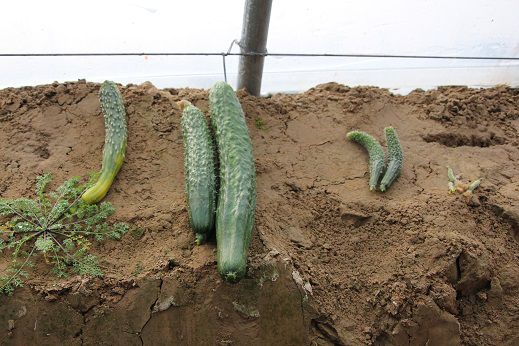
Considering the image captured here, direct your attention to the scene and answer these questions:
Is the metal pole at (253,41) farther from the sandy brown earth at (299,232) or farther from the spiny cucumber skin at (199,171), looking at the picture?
the spiny cucumber skin at (199,171)

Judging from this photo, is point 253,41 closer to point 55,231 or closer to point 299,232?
point 299,232

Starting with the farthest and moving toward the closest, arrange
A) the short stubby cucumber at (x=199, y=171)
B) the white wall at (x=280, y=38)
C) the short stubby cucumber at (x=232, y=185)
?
the white wall at (x=280, y=38) < the short stubby cucumber at (x=199, y=171) < the short stubby cucumber at (x=232, y=185)

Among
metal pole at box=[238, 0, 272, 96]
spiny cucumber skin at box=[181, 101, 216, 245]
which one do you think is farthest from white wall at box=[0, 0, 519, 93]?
spiny cucumber skin at box=[181, 101, 216, 245]

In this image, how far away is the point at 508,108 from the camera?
3.73 meters

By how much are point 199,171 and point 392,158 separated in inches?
46.8

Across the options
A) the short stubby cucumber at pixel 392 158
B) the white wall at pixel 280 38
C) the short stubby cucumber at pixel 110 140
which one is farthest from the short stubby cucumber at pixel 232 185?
the white wall at pixel 280 38

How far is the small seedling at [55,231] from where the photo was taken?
2.36 metres

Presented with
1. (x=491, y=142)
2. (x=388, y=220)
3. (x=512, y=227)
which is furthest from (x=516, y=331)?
(x=491, y=142)

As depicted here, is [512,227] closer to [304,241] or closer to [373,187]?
[373,187]

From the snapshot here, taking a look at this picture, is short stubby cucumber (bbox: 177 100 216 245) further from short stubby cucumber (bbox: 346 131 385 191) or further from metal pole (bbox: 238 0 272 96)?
short stubby cucumber (bbox: 346 131 385 191)

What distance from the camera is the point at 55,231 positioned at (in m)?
2.47

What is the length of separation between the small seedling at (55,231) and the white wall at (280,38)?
1.46 m

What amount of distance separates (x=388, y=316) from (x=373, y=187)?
2.50ft

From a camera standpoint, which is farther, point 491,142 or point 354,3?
point 354,3
